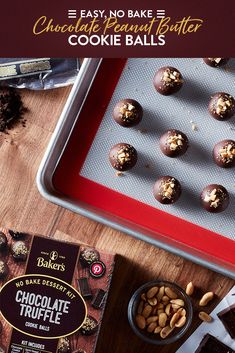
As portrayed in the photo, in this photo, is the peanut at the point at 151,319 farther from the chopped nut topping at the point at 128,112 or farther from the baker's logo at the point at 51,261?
the chopped nut topping at the point at 128,112

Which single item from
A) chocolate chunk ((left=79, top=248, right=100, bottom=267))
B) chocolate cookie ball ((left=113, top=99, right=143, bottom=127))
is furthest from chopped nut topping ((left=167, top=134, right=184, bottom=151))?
chocolate chunk ((left=79, top=248, right=100, bottom=267))

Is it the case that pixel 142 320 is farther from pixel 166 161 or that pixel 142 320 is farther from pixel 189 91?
pixel 189 91

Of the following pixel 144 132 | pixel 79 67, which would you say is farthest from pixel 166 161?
→ pixel 79 67

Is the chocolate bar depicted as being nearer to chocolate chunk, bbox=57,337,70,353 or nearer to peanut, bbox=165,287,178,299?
peanut, bbox=165,287,178,299

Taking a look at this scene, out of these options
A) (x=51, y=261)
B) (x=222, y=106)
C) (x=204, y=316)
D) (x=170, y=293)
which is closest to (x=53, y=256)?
(x=51, y=261)

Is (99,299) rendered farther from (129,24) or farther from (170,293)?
(129,24)

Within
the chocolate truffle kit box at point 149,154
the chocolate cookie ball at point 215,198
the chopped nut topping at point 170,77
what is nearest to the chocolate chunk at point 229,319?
the chocolate truffle kit box at point 149,154
